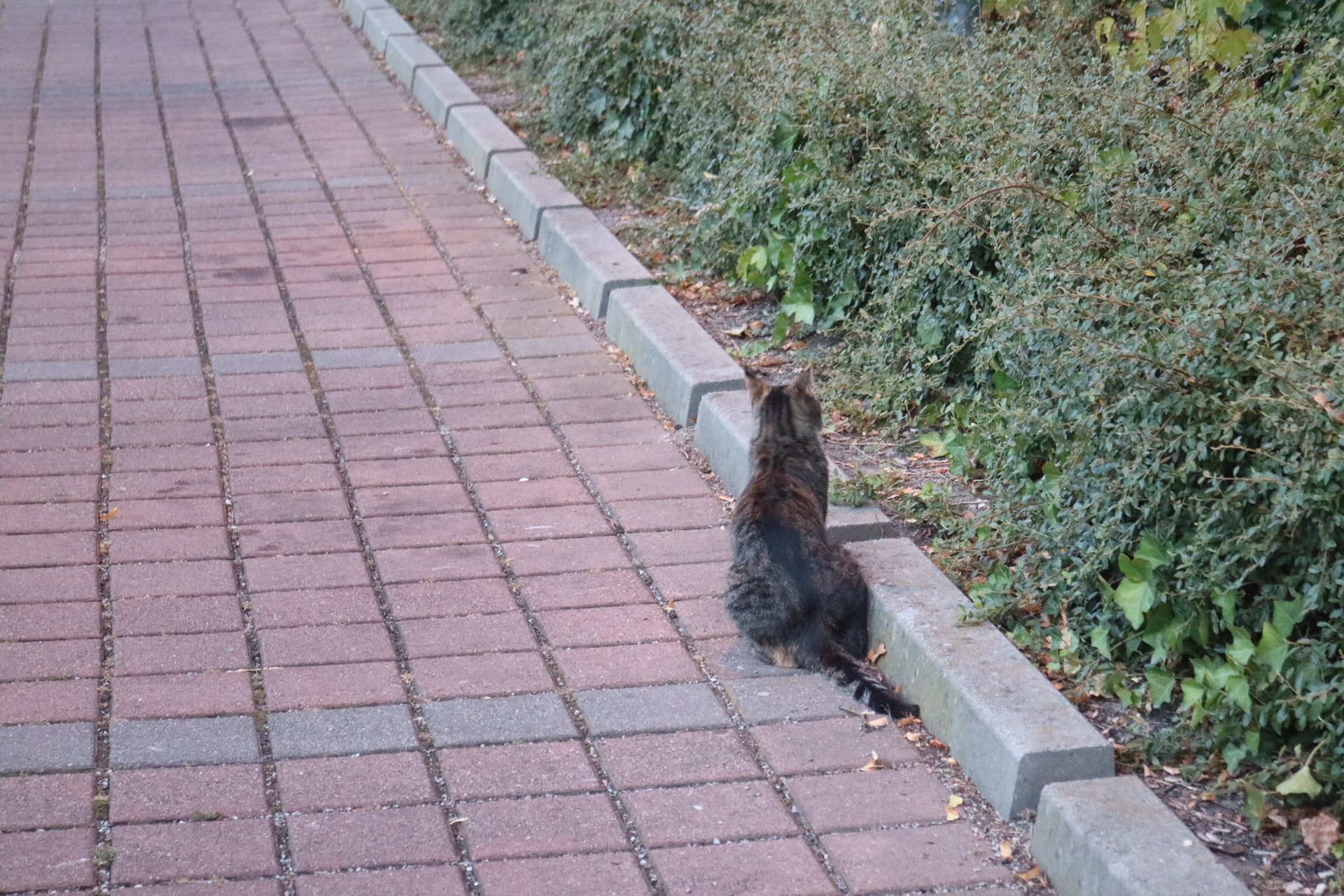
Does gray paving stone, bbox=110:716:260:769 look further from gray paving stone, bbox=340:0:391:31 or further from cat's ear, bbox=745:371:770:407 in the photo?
gray paving stone, bbox=340:0:391:31

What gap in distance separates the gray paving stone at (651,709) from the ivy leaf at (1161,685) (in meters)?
1.04

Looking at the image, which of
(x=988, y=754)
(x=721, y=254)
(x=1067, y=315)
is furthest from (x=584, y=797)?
(x=721, y=254)

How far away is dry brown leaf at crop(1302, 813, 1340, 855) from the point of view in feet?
9.62

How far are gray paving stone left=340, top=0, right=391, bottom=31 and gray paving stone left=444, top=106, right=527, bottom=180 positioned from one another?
12.1 ft

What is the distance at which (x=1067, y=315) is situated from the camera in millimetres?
3807

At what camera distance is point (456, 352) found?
5.96 metres

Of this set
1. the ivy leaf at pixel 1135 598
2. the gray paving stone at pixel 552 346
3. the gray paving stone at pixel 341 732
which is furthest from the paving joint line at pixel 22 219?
the ivy leaf at pixel 1135 598

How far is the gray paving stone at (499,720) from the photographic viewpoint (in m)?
3.47

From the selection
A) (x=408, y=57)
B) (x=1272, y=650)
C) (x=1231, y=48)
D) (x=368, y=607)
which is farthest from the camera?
(x=408, y=57)

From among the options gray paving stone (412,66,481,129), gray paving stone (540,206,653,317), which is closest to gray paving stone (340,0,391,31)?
gray paving stone (412,66,481,129)

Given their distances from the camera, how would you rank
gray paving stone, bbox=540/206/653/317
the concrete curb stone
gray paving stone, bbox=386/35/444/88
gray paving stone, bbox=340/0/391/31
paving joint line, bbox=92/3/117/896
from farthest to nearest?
gray paving stone, bbox=340/0/391/31 < gray paving stone, bbox=386/35/444/88 < gray paving stone, bbox=540/206/653/317 < paving joint line, bbox=92/3/117/896 < the concrete curb stone

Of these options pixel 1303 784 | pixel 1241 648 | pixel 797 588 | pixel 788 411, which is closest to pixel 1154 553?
pixel 1241 648

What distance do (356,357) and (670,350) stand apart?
4.42 feet

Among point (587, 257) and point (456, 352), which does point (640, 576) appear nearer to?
point (456, 352)
